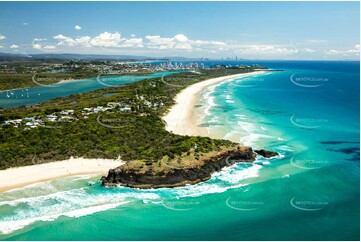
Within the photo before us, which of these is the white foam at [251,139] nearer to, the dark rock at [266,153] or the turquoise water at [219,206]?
the turquoise water at [219,206]

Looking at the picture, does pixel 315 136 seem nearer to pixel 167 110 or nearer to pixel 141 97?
pixel 167 110

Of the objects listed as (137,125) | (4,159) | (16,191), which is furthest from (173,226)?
(137,125)

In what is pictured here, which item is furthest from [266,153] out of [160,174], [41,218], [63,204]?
[41,218]

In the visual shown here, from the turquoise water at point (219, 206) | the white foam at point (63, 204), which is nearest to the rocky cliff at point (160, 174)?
the turquoise water at point (219, 206)

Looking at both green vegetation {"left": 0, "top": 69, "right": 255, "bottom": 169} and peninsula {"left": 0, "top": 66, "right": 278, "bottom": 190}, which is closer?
peninsula {"left": 0, "top": 66, "right": 278, "bottom": 190}

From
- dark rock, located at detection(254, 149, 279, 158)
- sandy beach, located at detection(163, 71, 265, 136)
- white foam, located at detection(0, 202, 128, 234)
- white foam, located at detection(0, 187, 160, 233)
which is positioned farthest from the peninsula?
white foam, located at detection(0, 202, 128, 234)

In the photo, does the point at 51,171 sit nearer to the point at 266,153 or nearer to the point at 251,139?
the point at 266,153

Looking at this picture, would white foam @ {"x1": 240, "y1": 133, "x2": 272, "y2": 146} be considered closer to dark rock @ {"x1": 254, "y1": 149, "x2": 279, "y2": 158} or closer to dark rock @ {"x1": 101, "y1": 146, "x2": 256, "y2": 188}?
dark rock @ {"x1": 254, "y1": 149, "x2": 279, "y2": 158}

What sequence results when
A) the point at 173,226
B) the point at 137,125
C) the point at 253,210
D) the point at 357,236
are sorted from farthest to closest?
the point at 137,125 < the point at 253,210 < the point at 173,226 < the point at 357,236
